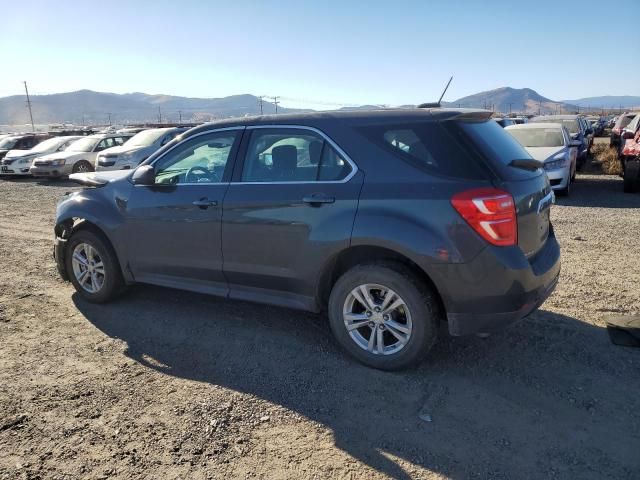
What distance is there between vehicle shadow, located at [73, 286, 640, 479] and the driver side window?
1.31 m

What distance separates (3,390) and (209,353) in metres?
1.44

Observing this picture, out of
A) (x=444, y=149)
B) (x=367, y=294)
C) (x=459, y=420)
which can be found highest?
(x=444, y=149)

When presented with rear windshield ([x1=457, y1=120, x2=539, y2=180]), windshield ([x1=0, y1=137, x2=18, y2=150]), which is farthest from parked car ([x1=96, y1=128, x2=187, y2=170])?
rear windshield ([x1=457, y1=120, x2=539, y2=180])

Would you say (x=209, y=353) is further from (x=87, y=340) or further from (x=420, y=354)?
(x=420, y=354)

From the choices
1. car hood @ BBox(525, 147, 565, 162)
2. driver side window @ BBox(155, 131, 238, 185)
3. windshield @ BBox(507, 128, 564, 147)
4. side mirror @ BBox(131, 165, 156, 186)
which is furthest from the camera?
windshield @ BBox(507, 128, 564, 147)

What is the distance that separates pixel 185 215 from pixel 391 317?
198 cm

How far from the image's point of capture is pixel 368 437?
302cm

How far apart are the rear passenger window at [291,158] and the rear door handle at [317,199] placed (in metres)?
0.14

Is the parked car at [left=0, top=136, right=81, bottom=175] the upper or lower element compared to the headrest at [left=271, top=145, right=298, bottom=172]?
lower

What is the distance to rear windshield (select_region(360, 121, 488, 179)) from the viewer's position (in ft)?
11.1

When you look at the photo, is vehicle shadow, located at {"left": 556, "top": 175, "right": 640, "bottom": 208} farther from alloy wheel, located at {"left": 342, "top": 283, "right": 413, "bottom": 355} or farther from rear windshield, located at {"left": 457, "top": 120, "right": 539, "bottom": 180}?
alloy wheel, located at {"left": 342, "top": 283, "right": 413, "bottom": 355}

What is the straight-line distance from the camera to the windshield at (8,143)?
23.1 meters

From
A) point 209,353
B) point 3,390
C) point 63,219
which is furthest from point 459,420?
point 63,219

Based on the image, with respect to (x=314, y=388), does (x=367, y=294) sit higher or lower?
higher
